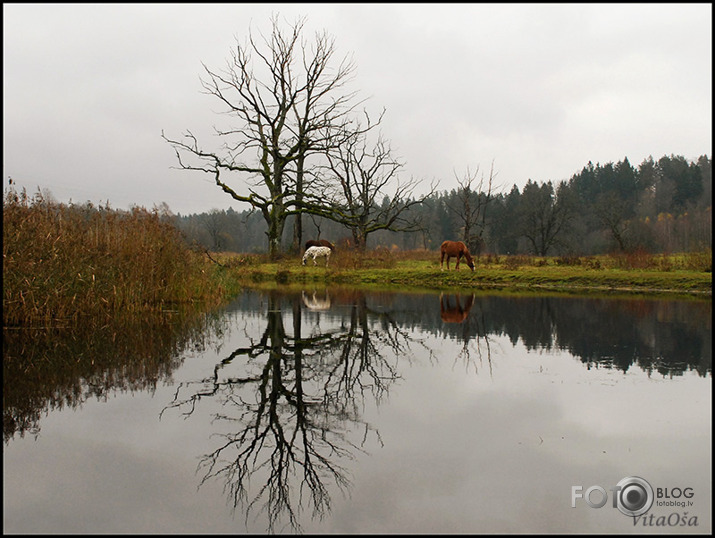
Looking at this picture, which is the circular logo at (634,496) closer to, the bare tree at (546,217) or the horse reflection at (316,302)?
the horse reflection at (316,302)

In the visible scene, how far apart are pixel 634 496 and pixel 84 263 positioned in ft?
32.7

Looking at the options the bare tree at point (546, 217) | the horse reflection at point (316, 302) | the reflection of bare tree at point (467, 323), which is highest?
the bare tree at point (546, 217)

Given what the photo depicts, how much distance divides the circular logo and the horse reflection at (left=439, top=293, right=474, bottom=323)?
846 centimetres

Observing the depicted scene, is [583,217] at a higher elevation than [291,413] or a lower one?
higher

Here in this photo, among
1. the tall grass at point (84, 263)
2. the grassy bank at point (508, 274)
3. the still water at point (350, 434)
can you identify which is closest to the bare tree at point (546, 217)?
the grassy bank at point (508, 274)

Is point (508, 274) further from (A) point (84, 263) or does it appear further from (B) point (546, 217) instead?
(B) point (546, 217)

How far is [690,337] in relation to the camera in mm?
9867

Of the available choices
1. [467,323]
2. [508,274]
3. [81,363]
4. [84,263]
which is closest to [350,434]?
[81,363]

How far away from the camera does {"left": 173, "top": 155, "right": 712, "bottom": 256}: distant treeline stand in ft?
161

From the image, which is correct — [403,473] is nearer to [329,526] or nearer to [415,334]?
[329,526]

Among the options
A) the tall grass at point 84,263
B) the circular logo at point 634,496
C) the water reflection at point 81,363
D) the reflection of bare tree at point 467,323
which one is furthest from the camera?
the tall grass at point 84,263

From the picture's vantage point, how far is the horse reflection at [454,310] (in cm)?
1284

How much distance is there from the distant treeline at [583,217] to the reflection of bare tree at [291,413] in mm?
30910

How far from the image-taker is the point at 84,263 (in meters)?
10.5
